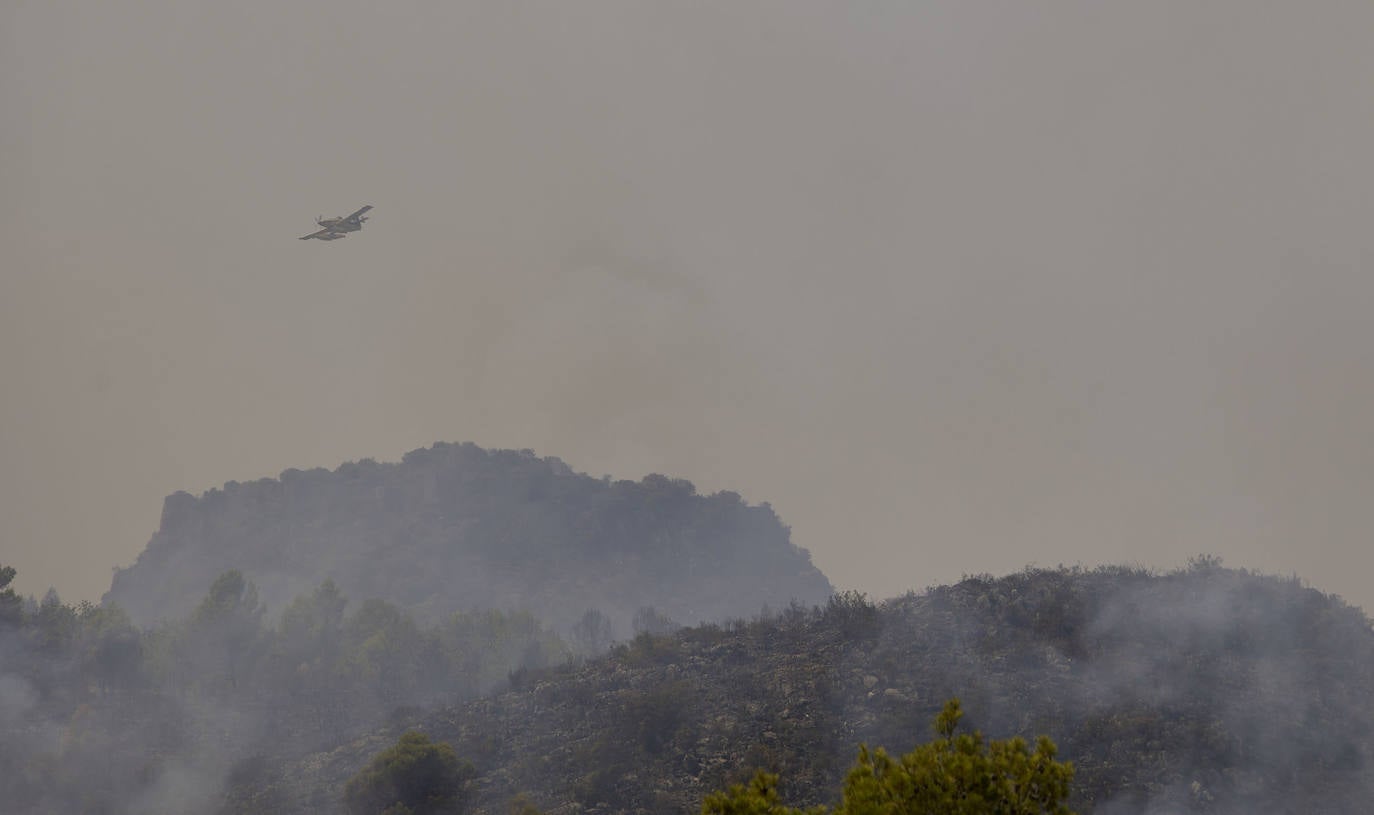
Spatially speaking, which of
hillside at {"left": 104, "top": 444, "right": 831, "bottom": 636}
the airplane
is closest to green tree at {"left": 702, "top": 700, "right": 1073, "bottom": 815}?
the airplane

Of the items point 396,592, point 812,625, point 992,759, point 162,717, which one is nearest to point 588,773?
point 812,625

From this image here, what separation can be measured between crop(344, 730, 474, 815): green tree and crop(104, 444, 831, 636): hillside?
106 meters

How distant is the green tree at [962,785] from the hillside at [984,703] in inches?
604

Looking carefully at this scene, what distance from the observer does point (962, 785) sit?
445 inches

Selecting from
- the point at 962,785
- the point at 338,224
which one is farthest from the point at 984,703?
the point at 338,224

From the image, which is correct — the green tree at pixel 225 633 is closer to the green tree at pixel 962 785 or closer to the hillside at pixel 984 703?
the hillside at pixel 984 703

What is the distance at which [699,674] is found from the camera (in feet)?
122

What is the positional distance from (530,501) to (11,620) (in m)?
113

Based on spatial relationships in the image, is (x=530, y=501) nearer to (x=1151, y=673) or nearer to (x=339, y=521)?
(x=339, y=521)

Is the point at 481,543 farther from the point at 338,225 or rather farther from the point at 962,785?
the point at 962,785

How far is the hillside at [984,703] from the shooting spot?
89.4ft

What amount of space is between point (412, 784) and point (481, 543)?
421 ft

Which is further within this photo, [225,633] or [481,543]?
[481,543]

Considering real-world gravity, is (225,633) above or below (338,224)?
below
